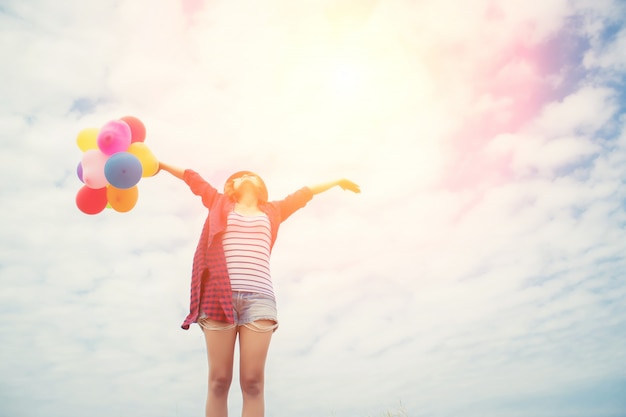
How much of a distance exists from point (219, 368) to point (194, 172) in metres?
1.74

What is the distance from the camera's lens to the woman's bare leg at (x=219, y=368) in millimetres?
3354

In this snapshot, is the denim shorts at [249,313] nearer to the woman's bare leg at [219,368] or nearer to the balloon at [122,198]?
the woman's bare leg at [219,368]

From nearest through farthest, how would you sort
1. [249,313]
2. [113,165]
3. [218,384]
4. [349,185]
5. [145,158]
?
[218,384] < [249,313] < [113,165] < [145,158] < [349,185]

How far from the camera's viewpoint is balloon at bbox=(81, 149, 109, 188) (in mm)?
4160

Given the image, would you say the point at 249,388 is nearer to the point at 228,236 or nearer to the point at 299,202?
the point at 228,236

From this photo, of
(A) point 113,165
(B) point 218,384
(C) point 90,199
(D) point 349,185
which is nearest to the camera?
(B) point 218,384

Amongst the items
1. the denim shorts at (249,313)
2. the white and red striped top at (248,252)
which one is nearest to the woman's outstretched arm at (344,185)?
the white and red striped top at (248,252)

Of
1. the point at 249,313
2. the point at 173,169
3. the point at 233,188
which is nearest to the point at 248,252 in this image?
the point at 249,313

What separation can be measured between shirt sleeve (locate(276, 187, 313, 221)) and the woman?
78 mm

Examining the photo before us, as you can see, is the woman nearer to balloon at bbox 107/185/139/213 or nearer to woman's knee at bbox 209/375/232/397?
woman's knee at bbox 209/375/232/397

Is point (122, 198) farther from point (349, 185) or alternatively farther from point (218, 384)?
point (349, 185)

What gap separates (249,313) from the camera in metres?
3.50

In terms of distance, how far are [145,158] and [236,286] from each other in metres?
1.46

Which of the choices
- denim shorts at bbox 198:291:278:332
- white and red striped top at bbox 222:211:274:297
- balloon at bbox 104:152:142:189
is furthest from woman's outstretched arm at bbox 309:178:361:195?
balloon at bbox 104:152:142:189
